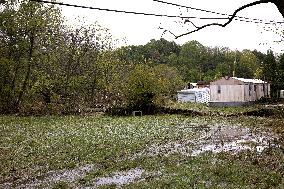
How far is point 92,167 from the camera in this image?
13.1 meters

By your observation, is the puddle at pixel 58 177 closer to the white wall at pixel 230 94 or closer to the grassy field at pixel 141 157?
the grassy field at pixel 141 157

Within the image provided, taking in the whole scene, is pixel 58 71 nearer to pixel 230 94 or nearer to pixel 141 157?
pixel 230 94

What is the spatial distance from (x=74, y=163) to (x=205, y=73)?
83885 mm

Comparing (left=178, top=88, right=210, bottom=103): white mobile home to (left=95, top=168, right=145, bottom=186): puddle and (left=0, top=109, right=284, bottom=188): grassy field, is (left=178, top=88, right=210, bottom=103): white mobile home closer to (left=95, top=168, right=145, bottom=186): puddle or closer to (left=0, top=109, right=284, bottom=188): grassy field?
(left=0, top=109, right=284, bottom=188): grassy field

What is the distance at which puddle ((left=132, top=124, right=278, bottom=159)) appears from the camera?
15.9m

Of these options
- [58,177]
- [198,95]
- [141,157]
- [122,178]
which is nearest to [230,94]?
[198,95]

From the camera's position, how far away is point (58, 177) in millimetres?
11906

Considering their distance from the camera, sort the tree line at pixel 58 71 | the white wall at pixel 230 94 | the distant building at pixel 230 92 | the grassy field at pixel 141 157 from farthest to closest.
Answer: the white wall at pixel 230 94 < the distant building at pixel 230 92 < the tree line at pixel 58 71 < the grassy field at pixel 141 157

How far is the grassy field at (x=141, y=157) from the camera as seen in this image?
1098 cm

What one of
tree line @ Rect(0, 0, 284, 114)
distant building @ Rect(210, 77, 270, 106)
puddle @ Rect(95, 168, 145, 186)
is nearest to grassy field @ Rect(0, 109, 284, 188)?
puddle @ Rect(95, 168, 145, 186)

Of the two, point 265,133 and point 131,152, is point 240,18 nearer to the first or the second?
point 131,152

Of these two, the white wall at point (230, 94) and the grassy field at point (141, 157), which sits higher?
the white wall at point (230, 94)

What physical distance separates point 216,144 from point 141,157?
4.66 meters

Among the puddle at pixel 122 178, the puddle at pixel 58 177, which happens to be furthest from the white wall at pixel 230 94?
the puddle at pixel 122 178
